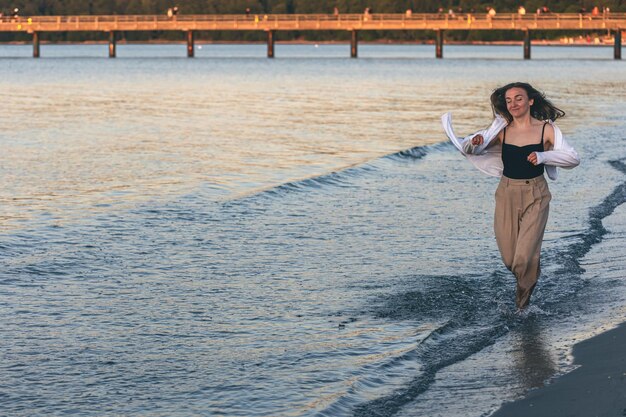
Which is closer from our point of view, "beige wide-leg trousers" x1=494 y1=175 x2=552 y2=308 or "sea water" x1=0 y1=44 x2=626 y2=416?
"sea water" x1=0 y1=44 x2=626 y2=416

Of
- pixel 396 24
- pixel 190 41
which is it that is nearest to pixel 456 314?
pixel 396 24

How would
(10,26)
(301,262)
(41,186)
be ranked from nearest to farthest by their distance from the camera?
1. (301,262)
2. (41,186)
3. (10,26)

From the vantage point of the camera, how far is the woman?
28.7 ft

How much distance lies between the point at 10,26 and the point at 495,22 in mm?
Answer: 47480

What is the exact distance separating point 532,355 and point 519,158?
1.45m

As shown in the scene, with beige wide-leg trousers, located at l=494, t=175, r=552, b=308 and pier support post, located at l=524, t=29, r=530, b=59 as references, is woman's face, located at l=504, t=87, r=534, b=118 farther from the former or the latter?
pier support post, located at l=524, t=29, r=530, b=59

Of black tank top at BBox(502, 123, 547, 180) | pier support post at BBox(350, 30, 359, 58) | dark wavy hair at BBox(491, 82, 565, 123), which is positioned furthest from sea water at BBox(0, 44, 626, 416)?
pier support post at BBox(350, 30, 359, 58)

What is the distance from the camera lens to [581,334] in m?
8.92

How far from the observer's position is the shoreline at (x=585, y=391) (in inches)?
277

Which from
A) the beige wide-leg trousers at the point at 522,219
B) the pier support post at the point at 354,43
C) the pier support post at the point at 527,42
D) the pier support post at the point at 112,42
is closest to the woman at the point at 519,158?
the beige wide-leg trousers at the point at 522,219

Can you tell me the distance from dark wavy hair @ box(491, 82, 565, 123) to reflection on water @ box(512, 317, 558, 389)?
158 cm

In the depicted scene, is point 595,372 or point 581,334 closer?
point 595,372

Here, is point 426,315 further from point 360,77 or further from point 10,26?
point 10,26

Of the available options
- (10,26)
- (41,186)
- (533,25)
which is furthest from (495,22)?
(41,186)
